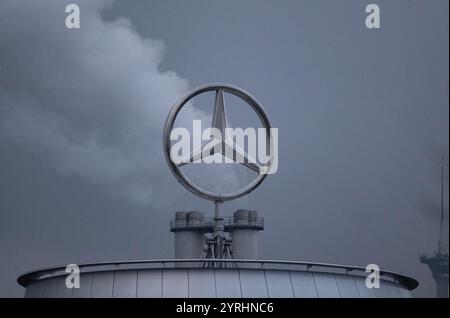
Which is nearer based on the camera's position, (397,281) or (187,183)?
(187,183)

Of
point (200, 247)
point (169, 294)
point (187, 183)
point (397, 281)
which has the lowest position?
point (169, 294)

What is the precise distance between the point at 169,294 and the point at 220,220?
10.3 meters

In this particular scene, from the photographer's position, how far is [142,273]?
4153cm

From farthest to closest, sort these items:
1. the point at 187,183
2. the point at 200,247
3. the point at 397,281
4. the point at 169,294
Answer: the point at 200,247, the point at 397,281, the point at 187,183, the point at 169,294
